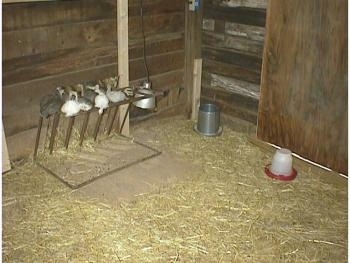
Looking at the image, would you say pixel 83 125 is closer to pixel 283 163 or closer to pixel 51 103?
pixel 51 103

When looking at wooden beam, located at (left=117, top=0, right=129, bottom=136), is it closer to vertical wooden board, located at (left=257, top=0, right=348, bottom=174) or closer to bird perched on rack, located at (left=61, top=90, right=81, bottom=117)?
bird perched on rack, located at (left=61, top=90, right=81, bottom=117)

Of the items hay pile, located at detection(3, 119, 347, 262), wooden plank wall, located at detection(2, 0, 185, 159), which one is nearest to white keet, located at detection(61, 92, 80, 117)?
wooden plank wall, located at detection(2, 0, 185, 159)

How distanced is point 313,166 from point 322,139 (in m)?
0.16

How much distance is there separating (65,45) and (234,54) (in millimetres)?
1100

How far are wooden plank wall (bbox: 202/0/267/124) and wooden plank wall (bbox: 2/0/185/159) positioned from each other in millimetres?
253

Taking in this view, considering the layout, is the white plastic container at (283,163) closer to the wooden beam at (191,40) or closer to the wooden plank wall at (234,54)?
the wooden plank wall at (234,54)

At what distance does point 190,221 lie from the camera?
1908mm

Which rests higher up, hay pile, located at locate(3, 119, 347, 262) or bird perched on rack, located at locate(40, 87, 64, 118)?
bird perched on rack, located at locate(40, 87, 64, 118)

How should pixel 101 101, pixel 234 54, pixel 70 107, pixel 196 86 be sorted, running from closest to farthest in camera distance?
pixel 70 107 → pixel 101 101 → pixel 234 54 → pixel 196 86

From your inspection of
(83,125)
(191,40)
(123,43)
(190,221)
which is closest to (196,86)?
(191,40)

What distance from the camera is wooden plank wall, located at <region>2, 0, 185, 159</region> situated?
2.20 metres

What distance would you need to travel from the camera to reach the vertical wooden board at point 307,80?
219 centimetres

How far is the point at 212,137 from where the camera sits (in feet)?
9.48

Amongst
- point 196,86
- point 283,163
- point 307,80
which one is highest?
point 307,80
